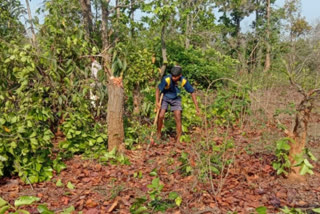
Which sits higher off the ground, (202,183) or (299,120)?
(299,120)

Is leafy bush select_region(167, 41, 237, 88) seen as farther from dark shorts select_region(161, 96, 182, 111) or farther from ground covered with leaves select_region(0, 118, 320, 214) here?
ground covered with leaves select_region(0, 118, 320, 214)

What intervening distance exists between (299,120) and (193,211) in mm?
1635

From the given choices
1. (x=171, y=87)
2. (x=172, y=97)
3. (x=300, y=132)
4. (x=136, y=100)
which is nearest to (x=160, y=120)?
(x=172, y=97)

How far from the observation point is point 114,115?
4438 millimetres

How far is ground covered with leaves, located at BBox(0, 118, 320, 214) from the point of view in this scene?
10.0ft

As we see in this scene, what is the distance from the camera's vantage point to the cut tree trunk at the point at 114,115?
4438 mm

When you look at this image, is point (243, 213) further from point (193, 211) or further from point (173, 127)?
point (173, 127)

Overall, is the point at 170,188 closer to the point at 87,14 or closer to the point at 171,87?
the point at 171,87

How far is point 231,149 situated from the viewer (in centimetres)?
460

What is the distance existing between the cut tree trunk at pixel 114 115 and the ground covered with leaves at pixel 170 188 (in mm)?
371

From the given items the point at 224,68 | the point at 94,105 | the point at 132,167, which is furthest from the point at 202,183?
the point at 224,68

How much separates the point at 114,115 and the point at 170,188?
4.89ft

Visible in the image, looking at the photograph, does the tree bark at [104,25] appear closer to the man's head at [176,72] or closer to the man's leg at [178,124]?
the man's head at [176,72]

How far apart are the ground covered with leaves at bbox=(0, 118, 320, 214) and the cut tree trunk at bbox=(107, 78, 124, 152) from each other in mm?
371
